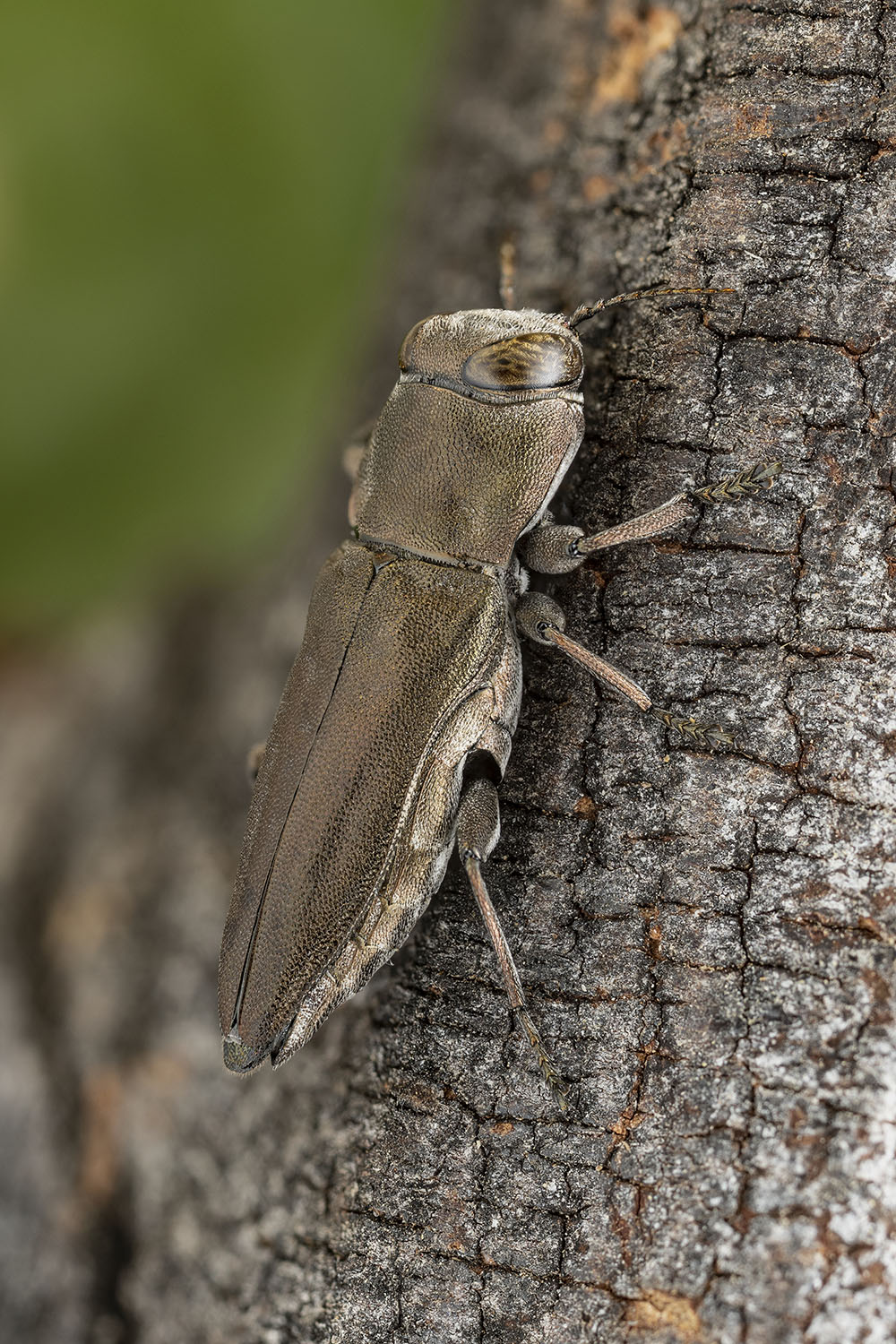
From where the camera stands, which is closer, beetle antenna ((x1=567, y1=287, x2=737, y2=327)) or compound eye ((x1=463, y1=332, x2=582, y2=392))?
beetle antenna ((x1=567, y1=287, x2=737, y2=327))

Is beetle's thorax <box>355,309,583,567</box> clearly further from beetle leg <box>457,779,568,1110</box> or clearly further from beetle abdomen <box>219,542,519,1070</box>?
beetle leg <box>457,779,568,1110</box>

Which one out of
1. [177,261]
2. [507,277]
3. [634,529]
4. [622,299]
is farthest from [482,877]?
[177,261]

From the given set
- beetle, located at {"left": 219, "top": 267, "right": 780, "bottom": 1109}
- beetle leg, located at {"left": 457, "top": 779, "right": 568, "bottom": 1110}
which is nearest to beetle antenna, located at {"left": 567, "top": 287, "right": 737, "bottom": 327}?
beetle, located at {"left": 219, "top": 267, "right": 780, "bottom": 1109}

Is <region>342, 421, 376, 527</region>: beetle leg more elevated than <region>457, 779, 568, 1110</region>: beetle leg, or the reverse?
<region>342, 421, 376, 527</region>: beetle leg

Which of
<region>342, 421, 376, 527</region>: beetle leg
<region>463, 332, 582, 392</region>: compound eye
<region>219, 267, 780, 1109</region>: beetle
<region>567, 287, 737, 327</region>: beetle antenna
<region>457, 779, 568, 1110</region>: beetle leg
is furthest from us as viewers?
<region>342, 421, 376, 527</region>: beetle leg

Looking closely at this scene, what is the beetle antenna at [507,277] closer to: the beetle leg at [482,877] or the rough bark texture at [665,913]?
the rough bark texture at [665,913]

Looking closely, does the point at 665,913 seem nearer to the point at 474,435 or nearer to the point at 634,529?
the point at 634,529

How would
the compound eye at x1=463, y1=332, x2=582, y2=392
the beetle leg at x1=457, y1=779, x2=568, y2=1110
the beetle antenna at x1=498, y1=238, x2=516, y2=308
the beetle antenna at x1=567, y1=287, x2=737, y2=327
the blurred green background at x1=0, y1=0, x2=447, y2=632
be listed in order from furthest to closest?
the blurred green background at x1=0, y1=0, x2=447, y2=632 → the beetle antenna at x1=498, y1=238, x2=516, y2=308 → the compound eye at x1=463, y1=332, x2=582, y2=392 → the beetle antenna at x1=567, y1=287, x2=737, y2=327 → the beetle leg at x1=457, y1=779, x2=568, y2=1110

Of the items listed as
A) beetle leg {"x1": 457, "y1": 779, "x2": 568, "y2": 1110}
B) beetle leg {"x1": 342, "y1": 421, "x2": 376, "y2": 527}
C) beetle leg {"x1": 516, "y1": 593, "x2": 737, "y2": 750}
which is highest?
beetle leg {"x1": 342, "y1": 421, "x2": 376, "y2": 527}
